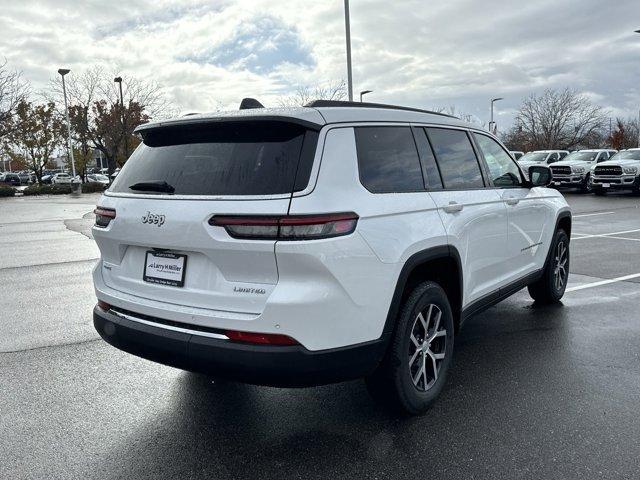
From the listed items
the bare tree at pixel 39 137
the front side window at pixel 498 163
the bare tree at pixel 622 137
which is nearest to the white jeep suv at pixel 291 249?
the front side window at pixel 498 163

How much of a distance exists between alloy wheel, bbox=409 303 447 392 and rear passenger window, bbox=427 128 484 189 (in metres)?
0.92

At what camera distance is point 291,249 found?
2641 mm

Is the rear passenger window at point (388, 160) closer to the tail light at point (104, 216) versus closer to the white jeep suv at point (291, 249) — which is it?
the white jeep suv at point (291, 249)

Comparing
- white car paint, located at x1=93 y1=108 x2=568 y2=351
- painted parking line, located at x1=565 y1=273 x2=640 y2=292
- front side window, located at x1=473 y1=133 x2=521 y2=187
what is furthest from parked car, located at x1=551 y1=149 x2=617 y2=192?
white car paint, located at x1=93 y1=108 x2=568 y2=351

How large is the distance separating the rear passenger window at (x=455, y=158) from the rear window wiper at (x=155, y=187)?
1.81 metres

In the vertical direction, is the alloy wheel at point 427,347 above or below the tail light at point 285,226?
below

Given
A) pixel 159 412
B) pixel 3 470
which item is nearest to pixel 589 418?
pixel 159 412

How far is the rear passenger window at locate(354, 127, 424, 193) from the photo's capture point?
3.10 metres

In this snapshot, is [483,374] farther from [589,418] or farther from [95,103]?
[95,103]

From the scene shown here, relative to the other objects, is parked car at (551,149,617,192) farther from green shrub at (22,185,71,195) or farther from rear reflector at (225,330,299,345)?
green shrub at (22,185,71,195)

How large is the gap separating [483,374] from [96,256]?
7.78 metres

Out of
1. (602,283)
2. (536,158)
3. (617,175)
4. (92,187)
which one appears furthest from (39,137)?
(602,283)

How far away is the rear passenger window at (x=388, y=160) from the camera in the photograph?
10.2 ft

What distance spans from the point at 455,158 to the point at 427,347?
142cm
